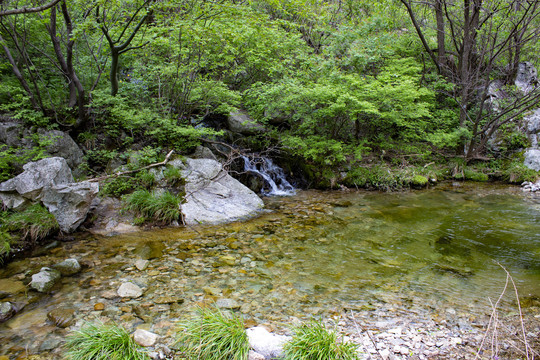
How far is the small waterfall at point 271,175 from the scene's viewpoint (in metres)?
11.0

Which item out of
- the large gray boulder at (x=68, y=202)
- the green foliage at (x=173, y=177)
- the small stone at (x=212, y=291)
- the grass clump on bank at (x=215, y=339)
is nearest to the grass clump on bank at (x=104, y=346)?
the grass clump on bank at (x=215, y=339)

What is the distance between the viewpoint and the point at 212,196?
8102mm

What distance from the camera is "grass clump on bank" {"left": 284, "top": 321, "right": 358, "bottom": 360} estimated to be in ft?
8.63

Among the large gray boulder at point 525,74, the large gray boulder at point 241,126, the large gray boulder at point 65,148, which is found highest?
the large gray boulder at point 525,74

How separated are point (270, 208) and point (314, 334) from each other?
596 cm

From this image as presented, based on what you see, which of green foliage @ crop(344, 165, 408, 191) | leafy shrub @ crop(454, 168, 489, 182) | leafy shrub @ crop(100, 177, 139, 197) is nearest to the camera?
A: leafy shrub @ crop(100, 177, 139, 197)

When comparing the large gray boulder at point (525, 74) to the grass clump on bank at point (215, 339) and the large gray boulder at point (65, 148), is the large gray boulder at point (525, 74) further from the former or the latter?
the large gray boulder at point (65, 148)

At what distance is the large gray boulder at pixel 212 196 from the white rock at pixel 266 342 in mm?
4442

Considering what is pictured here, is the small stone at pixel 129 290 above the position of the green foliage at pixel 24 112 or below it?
below

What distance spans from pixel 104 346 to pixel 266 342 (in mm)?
1625

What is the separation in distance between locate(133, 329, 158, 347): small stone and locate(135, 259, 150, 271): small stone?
179 centimetres

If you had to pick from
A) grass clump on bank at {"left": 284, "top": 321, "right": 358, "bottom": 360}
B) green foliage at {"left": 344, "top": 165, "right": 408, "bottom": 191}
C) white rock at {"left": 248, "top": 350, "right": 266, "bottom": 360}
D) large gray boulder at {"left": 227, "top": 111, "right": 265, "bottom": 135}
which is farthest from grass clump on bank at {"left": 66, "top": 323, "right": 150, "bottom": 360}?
green foliage at {"left": 344, "top": 165, "right": 408, "bottom": 191}

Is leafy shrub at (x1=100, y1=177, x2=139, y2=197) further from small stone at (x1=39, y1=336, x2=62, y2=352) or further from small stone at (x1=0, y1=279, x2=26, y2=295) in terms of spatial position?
small stone at (x1=39, y1=336, x2=62, y2=352)

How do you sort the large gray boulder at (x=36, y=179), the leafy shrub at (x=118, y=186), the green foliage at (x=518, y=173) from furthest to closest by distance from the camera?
the green foliage at (x=518, y=173) → the leafy shrub at (x=118, y=186) → the large gray boulder at (x=36, y=179)
